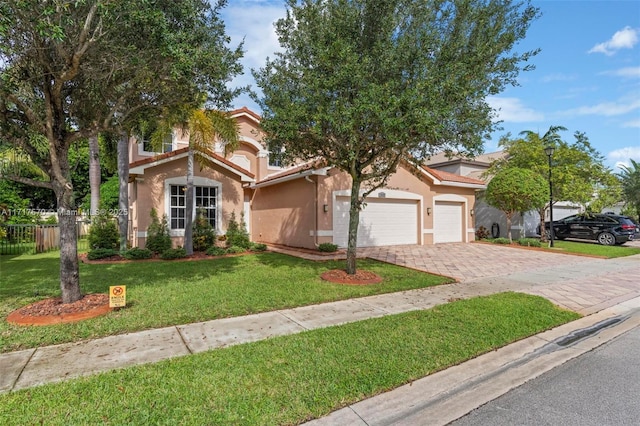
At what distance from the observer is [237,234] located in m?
14.5

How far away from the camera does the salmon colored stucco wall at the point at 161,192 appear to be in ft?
42.7

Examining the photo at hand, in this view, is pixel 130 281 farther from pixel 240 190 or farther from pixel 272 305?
pixel 240 190

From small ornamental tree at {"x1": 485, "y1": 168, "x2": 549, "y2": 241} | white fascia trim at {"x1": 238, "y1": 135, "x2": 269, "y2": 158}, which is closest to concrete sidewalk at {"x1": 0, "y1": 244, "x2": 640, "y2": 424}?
small ornamental tree at {"x1": 485, "y1": 168, "x2": 549, "y2": 241}

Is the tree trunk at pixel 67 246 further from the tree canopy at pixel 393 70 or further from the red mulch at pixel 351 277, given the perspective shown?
the red mulch at pixel 351 277

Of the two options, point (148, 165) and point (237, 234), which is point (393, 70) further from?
point (148, 165)

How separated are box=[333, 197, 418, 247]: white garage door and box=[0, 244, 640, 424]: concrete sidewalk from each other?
363 centimetres

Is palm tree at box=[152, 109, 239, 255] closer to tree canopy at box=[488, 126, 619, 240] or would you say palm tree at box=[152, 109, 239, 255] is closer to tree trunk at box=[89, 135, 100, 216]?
tree trunk at box=[89, 135, 100, 216]

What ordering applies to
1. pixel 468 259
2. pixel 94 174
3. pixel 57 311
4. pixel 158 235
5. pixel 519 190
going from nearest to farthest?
pixel 57 311
pixel 468 259
pixel 158 235
pixel 94 174
pixel 519 190

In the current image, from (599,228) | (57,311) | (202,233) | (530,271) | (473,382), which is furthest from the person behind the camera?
(599,228)

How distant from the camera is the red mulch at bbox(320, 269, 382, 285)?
8023mm

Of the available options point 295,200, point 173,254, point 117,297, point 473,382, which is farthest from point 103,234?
point 473,382

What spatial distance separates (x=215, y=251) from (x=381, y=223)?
23.8ft

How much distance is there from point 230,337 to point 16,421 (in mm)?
2257

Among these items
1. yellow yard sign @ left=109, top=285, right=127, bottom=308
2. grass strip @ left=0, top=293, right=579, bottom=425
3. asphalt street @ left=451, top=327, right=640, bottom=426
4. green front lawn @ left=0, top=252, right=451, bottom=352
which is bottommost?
asphalt street @ left=451, top=327, right=640, bottom=426
